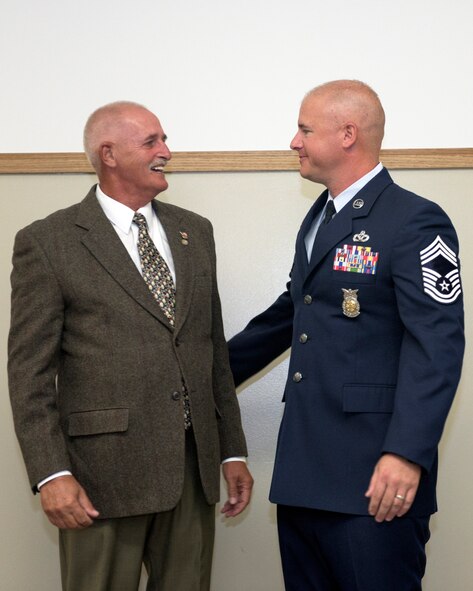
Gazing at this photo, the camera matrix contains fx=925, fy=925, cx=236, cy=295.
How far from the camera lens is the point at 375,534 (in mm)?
2033

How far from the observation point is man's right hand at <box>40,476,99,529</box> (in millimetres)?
2047

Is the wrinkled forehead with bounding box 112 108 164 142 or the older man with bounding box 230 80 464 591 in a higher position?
the wrinkled forehead with bounding box 112 108 164 142

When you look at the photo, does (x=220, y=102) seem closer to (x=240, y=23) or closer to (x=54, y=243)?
(x=240, y=23)

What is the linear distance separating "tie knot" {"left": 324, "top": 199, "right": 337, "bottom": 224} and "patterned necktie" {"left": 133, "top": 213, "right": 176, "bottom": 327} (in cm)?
41

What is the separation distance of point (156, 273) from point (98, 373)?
0.29 metres

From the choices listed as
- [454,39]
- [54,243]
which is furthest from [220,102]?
[54,243]

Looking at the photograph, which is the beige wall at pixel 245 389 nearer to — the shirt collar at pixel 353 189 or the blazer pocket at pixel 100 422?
the shirt collar at pixel 353 189

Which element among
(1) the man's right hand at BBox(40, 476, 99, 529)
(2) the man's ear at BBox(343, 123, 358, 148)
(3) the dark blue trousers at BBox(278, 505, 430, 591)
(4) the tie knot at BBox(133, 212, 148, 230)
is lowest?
(3) the dark blue trousers at BBox(278, 505, 430, 591)

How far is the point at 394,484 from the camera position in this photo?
6.24ft

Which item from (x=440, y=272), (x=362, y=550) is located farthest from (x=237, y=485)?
(x=440, y=272)

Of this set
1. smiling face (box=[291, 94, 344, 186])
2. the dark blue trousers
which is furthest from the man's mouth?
the dark blue trousers

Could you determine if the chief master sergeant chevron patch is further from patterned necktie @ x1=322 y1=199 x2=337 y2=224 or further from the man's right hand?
the man's right hand

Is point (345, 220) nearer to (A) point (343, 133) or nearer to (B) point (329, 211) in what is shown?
(B) point (329, 211)

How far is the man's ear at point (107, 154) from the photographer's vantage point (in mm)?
2350
